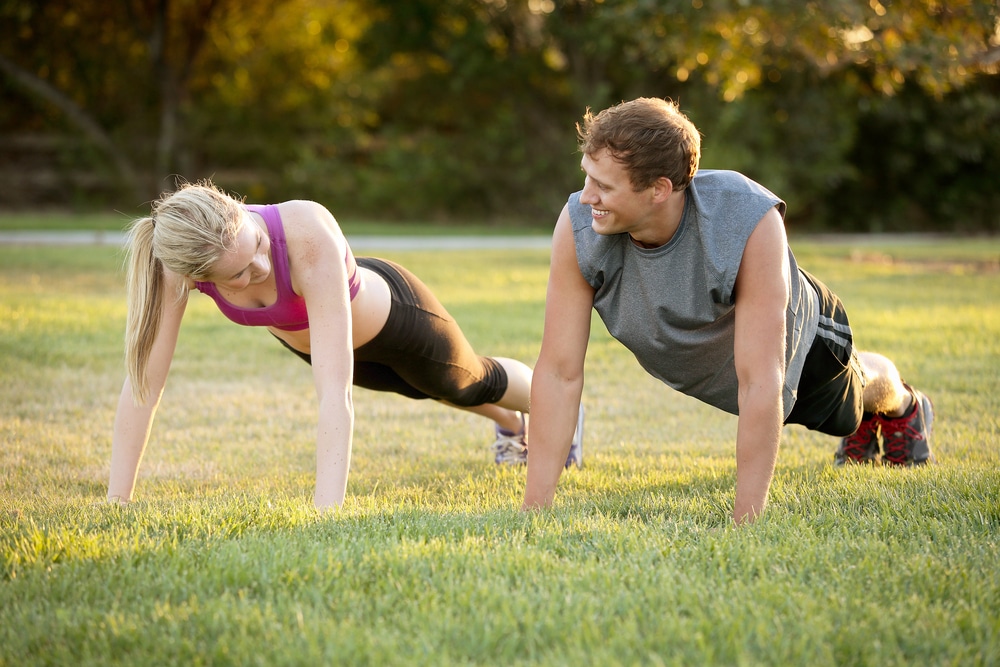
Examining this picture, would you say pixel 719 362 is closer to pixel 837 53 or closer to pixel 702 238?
pixel 702 238

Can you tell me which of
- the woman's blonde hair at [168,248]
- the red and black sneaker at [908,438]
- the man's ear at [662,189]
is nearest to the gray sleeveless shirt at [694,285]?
the man's ear at [662,189]

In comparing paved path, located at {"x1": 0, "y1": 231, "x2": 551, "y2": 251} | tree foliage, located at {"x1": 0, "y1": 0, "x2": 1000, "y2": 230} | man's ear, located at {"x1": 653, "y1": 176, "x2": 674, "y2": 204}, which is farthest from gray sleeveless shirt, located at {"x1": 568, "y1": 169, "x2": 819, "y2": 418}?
tree foliage, located at {"x1": 0, "y1": 0, "x2": 1000, "y2": 230}

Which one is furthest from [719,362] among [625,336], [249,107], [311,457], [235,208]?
[249,107]

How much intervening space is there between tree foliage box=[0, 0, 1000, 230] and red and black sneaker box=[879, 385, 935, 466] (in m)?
18.6

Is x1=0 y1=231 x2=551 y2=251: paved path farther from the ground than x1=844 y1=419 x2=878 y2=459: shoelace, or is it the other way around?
x1=0 y1=231 x2=551 y2=251: paved path

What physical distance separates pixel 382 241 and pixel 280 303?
14.8 m

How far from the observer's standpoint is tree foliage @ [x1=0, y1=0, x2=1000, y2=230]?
76.5ft

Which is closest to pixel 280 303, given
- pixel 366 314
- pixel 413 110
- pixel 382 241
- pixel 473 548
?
pixel 366 314

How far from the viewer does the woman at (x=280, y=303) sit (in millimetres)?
3262

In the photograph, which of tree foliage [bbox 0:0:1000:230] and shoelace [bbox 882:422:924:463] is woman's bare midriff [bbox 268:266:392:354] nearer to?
shoelace [bbox 882:422:924:463]

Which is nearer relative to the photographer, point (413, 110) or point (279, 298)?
point (279, 298)

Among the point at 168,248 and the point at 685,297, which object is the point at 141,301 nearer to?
the point at 168,248

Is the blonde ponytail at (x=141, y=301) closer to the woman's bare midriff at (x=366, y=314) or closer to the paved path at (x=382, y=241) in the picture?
the woman's bare midriff at (x=366, y=314)

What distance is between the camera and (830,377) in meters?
3.61
